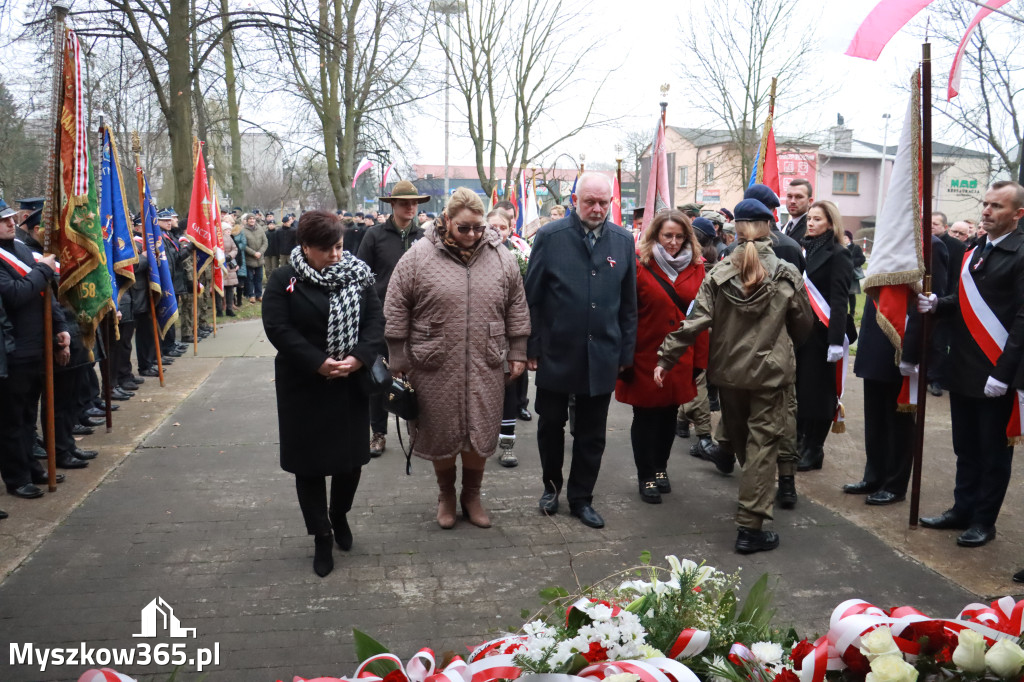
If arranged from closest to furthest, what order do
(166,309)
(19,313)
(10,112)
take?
(19,313) < (166,309) < (10,112)

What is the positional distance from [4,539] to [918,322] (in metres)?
5.57

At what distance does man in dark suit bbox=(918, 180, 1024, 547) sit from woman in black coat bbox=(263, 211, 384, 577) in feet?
10.5

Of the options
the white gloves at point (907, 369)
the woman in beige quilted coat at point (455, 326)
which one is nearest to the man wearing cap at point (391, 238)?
the woman in beige quilted coat at point (455, 326)

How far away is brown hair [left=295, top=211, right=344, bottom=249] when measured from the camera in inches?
165

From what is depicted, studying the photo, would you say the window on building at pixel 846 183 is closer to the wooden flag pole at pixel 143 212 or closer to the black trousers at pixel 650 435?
the wooden flag pole at pixel 143 212

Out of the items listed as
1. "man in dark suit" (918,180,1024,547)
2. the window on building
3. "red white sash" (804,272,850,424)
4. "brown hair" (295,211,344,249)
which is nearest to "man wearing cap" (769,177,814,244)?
"red white sash" (804,272,850,424)

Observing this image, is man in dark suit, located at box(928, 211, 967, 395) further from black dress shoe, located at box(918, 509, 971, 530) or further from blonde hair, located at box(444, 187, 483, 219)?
blonde hair, located at box(444, 187, 483, 219)

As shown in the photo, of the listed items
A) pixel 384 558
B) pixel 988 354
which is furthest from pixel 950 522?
pixel 384 558

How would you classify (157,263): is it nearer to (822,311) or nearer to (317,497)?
(317,497)

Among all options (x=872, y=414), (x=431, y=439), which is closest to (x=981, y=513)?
(x=872, y=414)

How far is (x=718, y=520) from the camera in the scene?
5.26m

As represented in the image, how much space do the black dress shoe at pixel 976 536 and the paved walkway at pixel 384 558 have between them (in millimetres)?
64

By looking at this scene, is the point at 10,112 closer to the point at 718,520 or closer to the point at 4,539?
the point at 4,539

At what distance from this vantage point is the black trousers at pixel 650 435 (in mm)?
5633
